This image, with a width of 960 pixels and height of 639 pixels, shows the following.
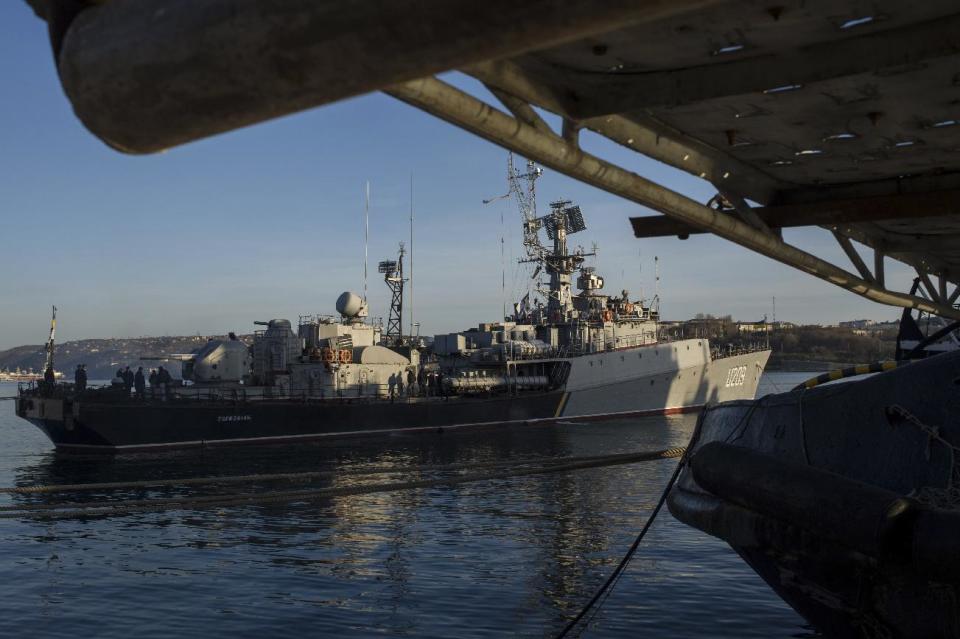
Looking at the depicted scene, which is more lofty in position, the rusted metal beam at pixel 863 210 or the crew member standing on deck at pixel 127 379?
the rusted metal beam at pixel 863 210

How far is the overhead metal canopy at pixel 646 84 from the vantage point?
1.61m

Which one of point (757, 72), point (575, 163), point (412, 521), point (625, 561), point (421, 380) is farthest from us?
point (421, 380)

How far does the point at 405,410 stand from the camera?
46.5 m

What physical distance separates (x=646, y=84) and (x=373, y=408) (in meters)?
41.3

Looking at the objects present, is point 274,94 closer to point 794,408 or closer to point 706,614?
point 794,408

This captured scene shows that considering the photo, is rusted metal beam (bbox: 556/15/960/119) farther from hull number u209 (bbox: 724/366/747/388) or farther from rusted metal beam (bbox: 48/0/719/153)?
hull number u209 (bbox: 724/366/747/388)

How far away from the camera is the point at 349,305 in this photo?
5425 centimetres

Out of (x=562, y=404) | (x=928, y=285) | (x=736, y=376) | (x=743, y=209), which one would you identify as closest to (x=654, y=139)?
(x=743, y=209)

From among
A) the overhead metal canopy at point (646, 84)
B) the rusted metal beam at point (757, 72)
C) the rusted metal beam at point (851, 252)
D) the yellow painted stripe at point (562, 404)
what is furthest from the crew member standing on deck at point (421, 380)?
the rusted metal beam at point (757, 72)

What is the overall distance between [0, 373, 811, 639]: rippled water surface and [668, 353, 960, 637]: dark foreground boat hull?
4141 mm

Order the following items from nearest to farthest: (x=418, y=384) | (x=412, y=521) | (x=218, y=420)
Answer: (x=412, y=521)
(x=218, y=420)
(x=418, y=384)

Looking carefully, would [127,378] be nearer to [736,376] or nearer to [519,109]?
[736,376]

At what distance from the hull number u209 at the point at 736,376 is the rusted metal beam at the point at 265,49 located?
63.3 m

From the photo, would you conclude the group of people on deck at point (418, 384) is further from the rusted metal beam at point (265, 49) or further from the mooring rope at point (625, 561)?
the rusted metal beam at point (265, 49)
